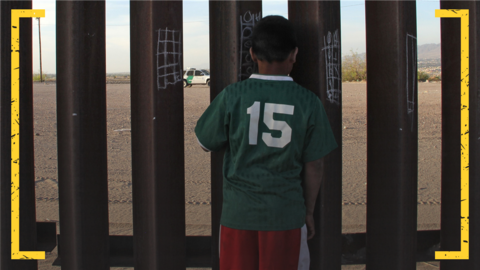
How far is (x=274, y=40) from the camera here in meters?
1.78

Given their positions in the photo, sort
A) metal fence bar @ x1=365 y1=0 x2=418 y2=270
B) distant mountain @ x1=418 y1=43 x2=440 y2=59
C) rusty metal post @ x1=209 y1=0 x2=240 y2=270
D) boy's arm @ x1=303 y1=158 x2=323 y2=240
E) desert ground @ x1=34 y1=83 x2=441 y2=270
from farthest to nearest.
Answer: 1. distant mountain @ x1=418 y1=43 x2=440 y2=59
2. desert ground @ x1=34 y1=83 x2=441 y2=270
3. metal fence bar @ x1=365 y1=0 x2=418 y2=270
4. rusty metal post @ x1=209 y1=0 x2=240 y2=270
5. boy's arm @ x1=303 y1=158 x2=323 y2=240

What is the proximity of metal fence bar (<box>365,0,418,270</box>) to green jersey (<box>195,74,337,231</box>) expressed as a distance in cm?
63

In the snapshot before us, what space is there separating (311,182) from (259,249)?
1.31ft

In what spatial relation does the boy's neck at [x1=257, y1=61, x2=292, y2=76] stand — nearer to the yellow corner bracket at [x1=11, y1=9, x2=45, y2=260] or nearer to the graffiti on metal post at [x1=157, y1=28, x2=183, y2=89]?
the graffiti on metal post at [x1=157, y1=28, x2=183, y2=89]

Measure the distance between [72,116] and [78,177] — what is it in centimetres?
34

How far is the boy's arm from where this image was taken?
6.15 feet

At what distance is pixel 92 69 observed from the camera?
2217 mm

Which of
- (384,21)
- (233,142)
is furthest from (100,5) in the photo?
(384,21)

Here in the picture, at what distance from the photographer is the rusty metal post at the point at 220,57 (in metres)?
2.14

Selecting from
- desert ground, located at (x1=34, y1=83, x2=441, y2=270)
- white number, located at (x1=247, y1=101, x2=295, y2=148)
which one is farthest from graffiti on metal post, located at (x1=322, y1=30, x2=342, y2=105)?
desert ground, located at (x1=34, y1=83, x2=441, y2=270)

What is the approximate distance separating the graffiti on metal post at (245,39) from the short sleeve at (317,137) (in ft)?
1.71

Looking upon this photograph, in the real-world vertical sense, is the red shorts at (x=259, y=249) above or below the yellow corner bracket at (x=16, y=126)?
below

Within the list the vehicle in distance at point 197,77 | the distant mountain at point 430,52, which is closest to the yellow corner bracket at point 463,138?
the vehicle in distance at point 197,77

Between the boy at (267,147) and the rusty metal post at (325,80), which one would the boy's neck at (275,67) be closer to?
the boy at (267,147)
